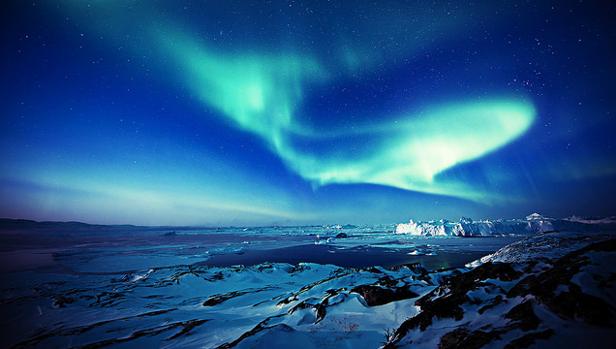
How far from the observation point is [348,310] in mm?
11836

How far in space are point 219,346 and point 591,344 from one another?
11184mm

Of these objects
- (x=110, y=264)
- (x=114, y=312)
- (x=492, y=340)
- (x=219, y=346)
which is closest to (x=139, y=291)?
(x=114, y=312)

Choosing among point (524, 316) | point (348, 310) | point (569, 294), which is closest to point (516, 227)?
point (348, 310)

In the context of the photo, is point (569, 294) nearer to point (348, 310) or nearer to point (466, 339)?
point (466, 339)

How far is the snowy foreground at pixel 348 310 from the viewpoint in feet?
19.4

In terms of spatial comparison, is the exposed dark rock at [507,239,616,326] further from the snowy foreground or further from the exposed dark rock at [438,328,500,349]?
the exposed dark rock at [438,328,500,349]

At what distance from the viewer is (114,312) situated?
1683 centimetres

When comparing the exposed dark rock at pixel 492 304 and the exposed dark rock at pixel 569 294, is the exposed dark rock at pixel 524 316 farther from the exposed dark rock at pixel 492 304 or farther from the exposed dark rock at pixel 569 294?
the exposed dark rock at pixel 492 304

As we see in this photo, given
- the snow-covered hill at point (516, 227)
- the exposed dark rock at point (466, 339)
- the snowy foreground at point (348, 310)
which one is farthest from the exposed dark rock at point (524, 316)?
the snow-covered hill at point (516, 227)

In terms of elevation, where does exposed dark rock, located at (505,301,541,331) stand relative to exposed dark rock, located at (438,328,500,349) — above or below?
above

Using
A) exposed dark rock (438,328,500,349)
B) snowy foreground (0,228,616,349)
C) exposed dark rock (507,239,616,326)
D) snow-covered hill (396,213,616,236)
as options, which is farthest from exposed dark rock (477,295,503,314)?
snow-covered hill (396,213,616,236)

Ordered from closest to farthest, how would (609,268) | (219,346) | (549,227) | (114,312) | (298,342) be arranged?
1. (609,268)
2. (298,342)
3. (219,346)
4. (114,312)
5. (549,227)

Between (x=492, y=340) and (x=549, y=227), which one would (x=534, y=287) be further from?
(x=549, y=227)

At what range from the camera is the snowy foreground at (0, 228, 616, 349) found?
5926 mm
